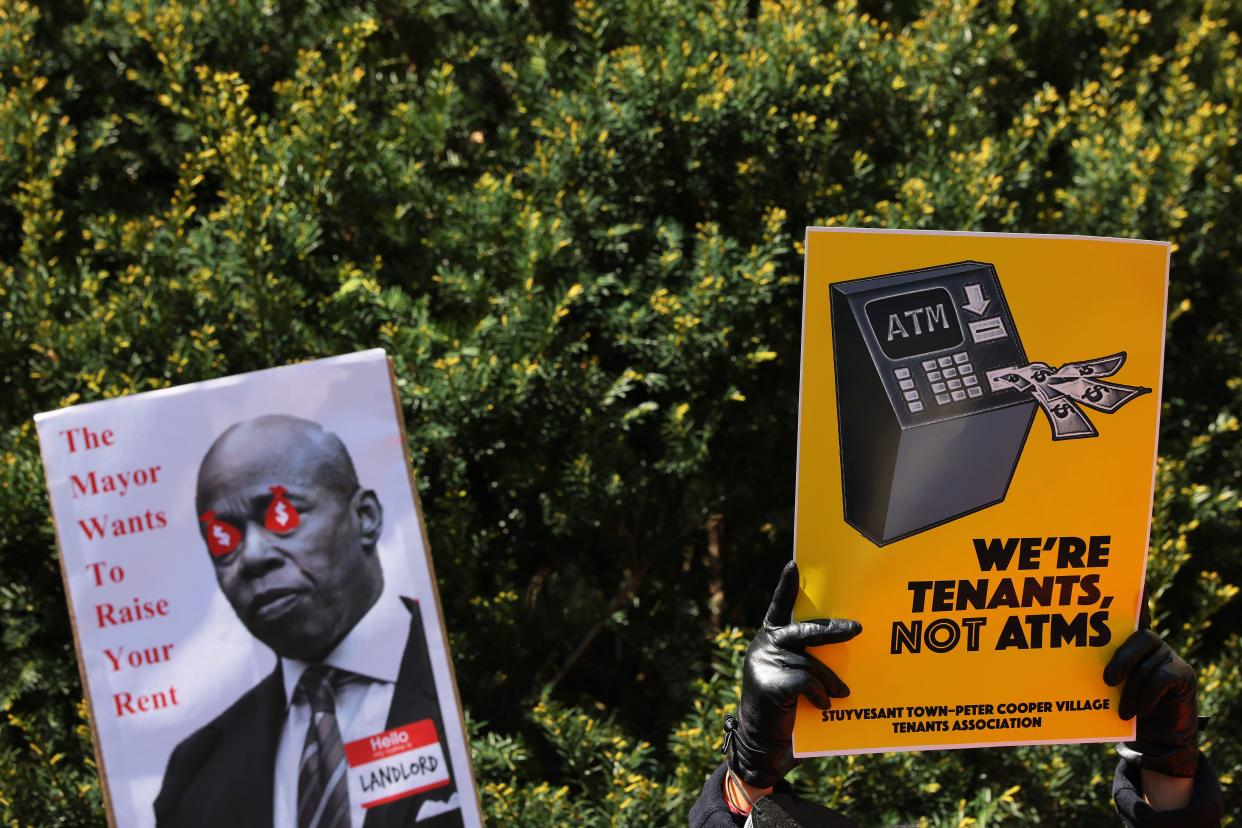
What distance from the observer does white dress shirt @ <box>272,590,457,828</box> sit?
2117mm

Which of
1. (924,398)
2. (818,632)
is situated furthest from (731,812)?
(924,398)

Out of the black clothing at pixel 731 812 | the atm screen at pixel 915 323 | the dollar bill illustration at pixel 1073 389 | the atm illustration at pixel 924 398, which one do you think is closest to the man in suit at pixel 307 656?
the black clothing at pixel 731 812

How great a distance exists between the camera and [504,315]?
3.57m

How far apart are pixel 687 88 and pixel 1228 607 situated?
2.50 metres

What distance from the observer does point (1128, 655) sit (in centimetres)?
214

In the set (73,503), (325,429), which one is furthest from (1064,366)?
(73,503)

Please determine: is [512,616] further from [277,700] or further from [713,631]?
[277,700]

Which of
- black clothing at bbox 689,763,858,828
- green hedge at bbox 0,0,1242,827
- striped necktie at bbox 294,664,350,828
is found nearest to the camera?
striped necktie at bbox 294,664,350,828

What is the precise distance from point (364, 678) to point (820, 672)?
84 cm

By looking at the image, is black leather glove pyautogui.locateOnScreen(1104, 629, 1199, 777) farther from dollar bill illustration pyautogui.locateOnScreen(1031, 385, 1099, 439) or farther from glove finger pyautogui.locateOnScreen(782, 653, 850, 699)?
glove finger pyautogui.locateOnScreen(782, 653, 850, 699)

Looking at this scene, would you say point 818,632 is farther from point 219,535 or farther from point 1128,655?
point 219,535

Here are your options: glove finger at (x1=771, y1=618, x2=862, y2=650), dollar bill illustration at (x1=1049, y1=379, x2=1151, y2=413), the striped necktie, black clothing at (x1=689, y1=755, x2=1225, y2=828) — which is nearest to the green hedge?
black clothing at (x1=689, y1=755, x2=1225, y2=828)

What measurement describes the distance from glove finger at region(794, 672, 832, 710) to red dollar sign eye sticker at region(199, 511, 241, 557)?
1064 mm

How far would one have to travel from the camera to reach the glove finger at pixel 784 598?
Result: 2.13m
